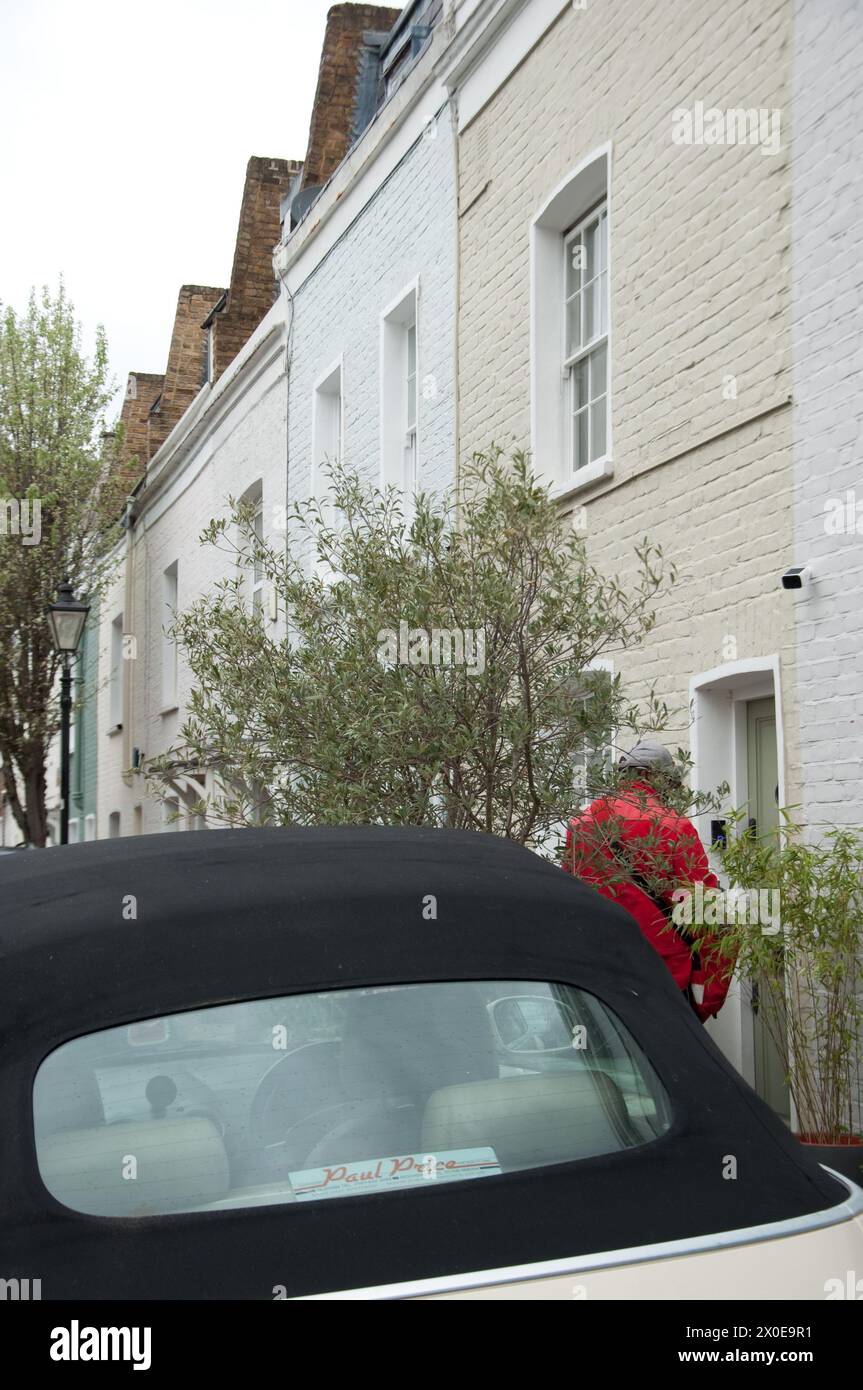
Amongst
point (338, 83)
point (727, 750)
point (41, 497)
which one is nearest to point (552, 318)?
point (727, 750)

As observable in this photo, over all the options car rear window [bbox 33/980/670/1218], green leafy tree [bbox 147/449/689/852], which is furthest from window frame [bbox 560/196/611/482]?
car rear window [bbox 33/980/670/1218]

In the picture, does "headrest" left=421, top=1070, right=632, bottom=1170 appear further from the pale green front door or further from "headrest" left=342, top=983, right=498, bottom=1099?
the pale green front door

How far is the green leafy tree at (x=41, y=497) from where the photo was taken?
992 inches

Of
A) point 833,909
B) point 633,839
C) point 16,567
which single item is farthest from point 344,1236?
point 16,567

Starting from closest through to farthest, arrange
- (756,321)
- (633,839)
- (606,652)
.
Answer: (633,839) < (756,321) < (606,652)

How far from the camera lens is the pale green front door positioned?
25.3ft

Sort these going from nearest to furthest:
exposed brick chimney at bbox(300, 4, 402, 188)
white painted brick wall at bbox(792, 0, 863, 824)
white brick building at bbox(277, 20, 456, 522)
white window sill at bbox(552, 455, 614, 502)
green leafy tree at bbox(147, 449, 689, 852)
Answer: green leafy tree at bbox(147, 449, 689, 852)
white painted brick wall at bbox(792, 0, 863, 824)
white window sill at bbox(552, 455, 614, 502)
white brick building at bbox(277, 20, 456, 522)
exposed brick chimney at bbox(300, 4, 402, 188)

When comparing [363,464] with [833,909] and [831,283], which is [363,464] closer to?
[831,283]

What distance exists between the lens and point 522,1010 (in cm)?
240

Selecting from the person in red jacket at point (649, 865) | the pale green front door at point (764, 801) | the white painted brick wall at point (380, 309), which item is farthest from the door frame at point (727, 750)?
the white painted brick wall at point (380, 309)

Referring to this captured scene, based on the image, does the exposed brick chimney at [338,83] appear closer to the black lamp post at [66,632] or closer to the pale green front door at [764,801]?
the black lamp post at [66,632]

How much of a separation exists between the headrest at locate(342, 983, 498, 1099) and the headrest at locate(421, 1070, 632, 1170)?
0.03 metres

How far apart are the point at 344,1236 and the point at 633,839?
395 cm

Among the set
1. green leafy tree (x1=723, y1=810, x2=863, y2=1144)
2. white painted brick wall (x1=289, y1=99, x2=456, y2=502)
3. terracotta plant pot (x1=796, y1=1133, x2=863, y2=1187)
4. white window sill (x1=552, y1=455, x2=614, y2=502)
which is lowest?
terracotta plant pot (x1=796, y1=1133, x2=863, y2=1187)
